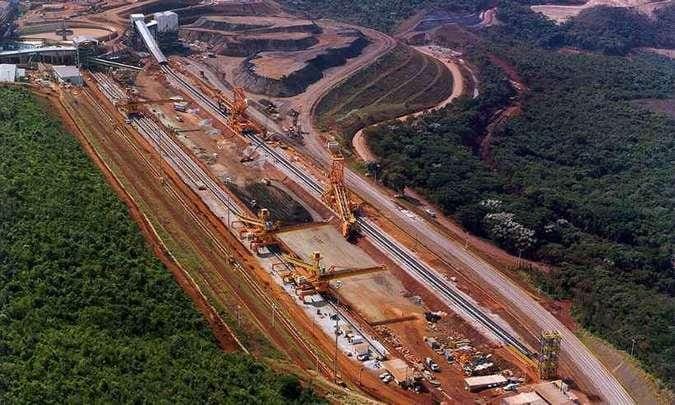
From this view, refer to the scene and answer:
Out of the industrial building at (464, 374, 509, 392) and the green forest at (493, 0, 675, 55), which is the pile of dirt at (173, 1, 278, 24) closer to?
the green forest at (493, 0, 675, 55)

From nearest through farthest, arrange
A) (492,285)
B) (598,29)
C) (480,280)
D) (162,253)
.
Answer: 1. (162,253)
2. (492,285)
3. (480,280)
4. (598,29)

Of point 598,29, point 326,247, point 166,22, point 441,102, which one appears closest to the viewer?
point 326,247

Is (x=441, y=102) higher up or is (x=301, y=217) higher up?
(x=301, y=217)

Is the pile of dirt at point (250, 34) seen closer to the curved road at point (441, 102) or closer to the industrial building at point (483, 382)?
the curved road at point (441, 102)

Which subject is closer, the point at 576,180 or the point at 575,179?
the point at 576,180

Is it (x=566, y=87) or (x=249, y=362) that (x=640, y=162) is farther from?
(x=249, y=362)

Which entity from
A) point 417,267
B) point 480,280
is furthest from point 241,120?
point 480,280

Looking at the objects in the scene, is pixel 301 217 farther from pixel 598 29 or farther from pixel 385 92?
pixel 598 29
